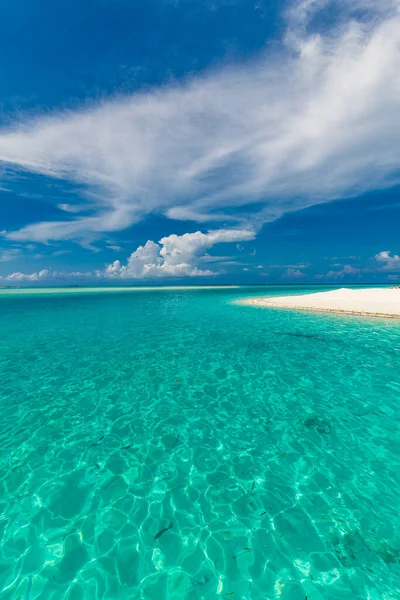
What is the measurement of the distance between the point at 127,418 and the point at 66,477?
11.2 feet

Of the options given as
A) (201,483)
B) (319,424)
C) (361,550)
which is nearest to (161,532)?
(201,483)

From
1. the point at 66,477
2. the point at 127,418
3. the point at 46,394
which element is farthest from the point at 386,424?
the point at 46,394

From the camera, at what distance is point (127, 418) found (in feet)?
36.4

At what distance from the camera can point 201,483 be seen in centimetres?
756

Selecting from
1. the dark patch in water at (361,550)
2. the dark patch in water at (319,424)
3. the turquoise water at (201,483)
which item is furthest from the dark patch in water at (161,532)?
the dark patch in water at (319,424)

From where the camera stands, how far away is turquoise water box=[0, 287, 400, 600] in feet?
17.2

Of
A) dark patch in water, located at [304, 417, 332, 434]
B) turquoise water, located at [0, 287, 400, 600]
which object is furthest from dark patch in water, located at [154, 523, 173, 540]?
dark patch in water, located at [304, 417, 332, 434]

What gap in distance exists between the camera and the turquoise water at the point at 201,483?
17.2 feet

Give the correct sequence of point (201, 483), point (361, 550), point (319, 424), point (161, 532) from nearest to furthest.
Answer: point (361, 550), point (161, 532), point (201, 483), point (319, 424)

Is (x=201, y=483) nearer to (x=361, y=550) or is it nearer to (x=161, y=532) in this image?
(x=161, y=532)

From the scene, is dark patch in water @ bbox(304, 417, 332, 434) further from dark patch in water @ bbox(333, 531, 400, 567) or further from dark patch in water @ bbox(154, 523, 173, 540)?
dark patch in water @ bbox(154, 523, 173, 540)

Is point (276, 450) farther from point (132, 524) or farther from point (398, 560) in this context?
point (132, 524)

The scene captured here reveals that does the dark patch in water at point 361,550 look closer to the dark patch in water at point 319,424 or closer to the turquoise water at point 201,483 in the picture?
the turquoise water at point 201,483

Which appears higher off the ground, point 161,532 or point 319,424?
point 319,424
